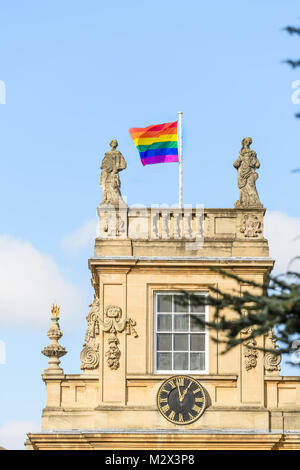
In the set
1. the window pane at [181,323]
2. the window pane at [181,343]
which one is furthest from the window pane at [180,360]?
the window pane at [181,323]

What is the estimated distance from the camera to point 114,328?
30438 mm

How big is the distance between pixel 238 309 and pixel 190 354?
57.9 feet

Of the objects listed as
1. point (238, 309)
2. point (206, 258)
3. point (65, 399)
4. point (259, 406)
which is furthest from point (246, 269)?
point (238, 309)

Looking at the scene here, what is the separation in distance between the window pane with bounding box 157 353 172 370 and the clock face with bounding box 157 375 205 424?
1.33ft

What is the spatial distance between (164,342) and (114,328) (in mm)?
1182

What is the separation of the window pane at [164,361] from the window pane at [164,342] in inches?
5.4

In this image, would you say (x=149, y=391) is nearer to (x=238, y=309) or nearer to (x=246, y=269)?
(x=246, y=269)

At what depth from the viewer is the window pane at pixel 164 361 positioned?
99.7ft

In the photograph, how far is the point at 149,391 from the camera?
3022 cm

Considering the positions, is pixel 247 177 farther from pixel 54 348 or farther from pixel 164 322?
pixel 54 348

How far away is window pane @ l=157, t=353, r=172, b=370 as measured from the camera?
99.7ft

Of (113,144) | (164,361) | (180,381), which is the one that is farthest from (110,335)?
(113,144)

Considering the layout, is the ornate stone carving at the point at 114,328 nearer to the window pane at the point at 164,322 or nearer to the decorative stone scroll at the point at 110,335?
the decorative stone scroll at the point at 110,335

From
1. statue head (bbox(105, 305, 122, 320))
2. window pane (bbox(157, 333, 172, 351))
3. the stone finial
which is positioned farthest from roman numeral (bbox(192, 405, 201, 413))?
the stone finial
